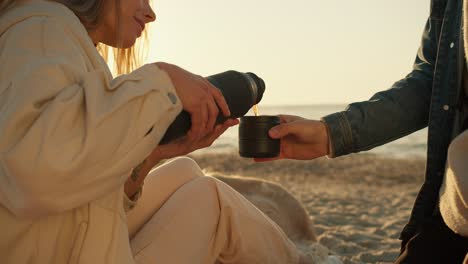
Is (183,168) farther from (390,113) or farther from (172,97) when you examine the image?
(172,97)

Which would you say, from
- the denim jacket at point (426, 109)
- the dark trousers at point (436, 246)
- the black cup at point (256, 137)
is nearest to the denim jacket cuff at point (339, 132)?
the denim jacket at point (426, 109)

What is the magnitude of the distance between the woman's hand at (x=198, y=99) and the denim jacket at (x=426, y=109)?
796 mm

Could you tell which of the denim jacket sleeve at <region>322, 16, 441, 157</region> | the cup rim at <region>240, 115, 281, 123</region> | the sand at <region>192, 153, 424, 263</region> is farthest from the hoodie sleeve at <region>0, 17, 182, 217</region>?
the sand at <region>192, 153, 424, 263</region>

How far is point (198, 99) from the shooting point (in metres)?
1.41

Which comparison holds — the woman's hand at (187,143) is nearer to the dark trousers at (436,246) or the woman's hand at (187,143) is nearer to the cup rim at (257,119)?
the cup rim at (257,119)

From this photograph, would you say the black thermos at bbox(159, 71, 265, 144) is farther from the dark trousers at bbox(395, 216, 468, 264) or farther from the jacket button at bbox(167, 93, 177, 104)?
the dark trousers at bbox(395, 216, 468, 264)

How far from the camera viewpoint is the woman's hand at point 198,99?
4.47 feet

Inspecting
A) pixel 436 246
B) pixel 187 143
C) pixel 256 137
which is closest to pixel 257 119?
pixel 256 137

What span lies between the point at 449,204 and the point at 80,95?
41.2 inches

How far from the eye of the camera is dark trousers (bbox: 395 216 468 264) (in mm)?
1754

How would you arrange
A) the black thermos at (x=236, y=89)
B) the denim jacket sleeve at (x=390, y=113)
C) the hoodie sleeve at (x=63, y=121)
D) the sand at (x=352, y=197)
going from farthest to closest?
1. the sand at (x=352, y=197)
2. the denim jacket sleeve at (x=390, y=113)
3. the black thermos at (x=236, y=89)
4. the hoodie sleeve at (x=63, y=121)

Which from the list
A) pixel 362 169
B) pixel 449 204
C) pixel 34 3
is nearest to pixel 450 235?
pixel 449 204

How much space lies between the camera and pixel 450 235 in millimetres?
1774

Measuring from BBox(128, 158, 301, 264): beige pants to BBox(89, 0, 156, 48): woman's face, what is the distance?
55 cm
